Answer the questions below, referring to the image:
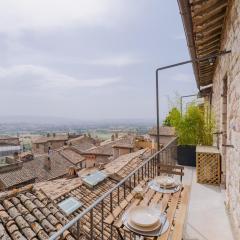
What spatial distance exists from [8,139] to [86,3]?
45.4 metres

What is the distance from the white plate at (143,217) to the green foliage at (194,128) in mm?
5830

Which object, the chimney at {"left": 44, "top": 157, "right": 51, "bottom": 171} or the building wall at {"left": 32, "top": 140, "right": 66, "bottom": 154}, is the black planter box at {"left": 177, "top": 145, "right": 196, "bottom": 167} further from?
the building wall at {"left": 32, "top": 140, "right": 66, "bottom": 154}

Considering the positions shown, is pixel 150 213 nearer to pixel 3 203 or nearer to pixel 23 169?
pixel 3 203

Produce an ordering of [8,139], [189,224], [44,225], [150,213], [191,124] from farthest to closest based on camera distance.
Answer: [8,139]
[191,124]
[44,225]
[189,224]
[150,213]

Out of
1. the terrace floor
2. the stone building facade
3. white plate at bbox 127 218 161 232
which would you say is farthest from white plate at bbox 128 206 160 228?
the terrace floor

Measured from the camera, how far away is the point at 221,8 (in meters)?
3.37

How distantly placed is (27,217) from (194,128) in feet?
18.6

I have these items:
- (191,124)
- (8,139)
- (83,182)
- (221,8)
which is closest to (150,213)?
(221,8)

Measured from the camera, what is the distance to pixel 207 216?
13.1 feet

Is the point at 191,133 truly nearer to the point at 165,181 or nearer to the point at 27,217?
the point at 165,181

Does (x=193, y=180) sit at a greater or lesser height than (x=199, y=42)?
lesser

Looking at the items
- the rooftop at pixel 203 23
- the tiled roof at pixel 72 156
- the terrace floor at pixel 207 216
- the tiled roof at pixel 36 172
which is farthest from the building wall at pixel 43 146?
the rooftop at pixel 203 23

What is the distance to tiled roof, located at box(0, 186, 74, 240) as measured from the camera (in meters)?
4.39

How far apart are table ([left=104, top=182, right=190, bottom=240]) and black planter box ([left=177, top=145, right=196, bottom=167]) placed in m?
4.53
